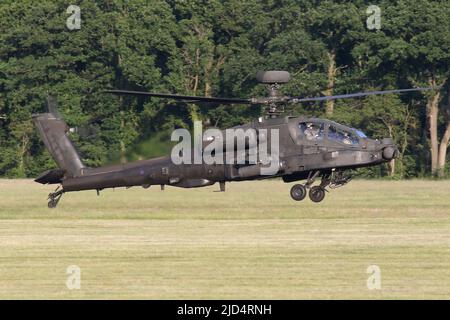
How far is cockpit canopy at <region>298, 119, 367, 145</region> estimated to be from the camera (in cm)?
3369

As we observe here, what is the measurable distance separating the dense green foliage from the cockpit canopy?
28175 mm

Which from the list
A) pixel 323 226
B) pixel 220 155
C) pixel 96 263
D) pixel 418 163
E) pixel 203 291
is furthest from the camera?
pixel 418 163

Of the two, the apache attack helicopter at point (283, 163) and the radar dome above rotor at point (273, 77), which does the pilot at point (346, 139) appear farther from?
the radar dome above rotor at point (273, 77)

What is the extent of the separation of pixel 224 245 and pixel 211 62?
4434cm

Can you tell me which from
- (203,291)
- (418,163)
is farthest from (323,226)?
(418,163)

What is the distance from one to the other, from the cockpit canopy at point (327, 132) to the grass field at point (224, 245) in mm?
2256

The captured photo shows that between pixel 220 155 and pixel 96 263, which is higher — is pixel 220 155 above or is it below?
above

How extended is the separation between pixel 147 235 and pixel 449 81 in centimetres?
4164

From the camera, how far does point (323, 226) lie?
32.2 meters

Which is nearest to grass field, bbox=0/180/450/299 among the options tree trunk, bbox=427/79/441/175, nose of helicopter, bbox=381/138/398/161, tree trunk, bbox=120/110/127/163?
tree trunk, bbox=120/110/127/163

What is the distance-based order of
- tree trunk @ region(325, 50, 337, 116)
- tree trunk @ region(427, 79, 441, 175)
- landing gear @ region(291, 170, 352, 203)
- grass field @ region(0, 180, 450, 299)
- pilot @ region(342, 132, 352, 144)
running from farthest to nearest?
1. tree trunk @ region(325, 50, 337, 116)
2. tree trunk @ region(427, 79, 441, 175)
3. landing gear @ region(291, 170, 352, 203)
4. pilot @ region(342, 132, 352, 144)
5. grass field @ region(0, 180, 450, 299)

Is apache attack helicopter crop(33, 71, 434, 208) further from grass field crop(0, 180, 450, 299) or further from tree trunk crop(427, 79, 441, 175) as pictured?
tree trunk crop(427, 79, 441, 175)

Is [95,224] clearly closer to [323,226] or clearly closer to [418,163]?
[323,226]

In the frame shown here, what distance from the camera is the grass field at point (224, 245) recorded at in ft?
70.7
